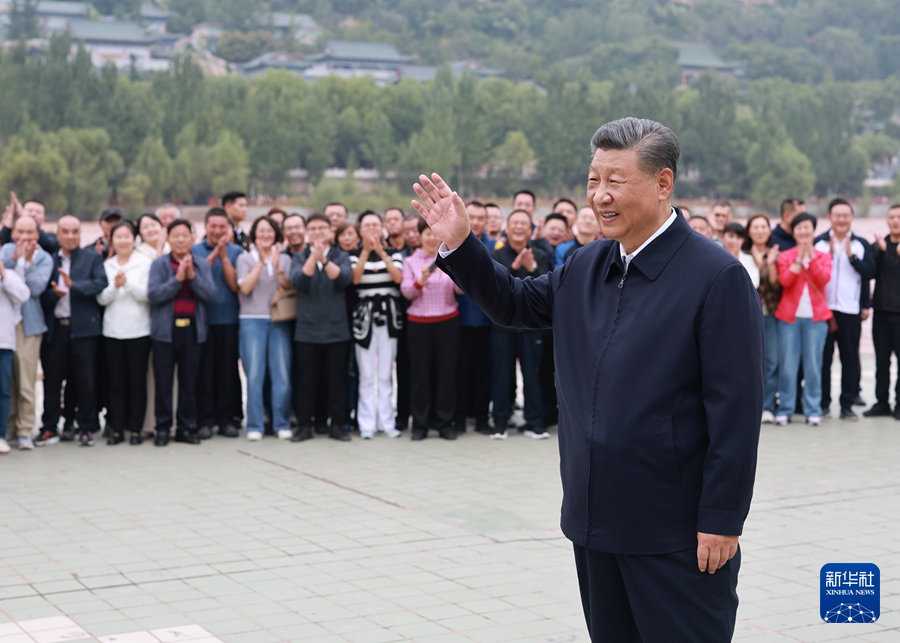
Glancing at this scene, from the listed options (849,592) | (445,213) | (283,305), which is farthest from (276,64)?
(445,213)

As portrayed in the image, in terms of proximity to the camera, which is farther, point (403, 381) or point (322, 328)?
point (403, 381)

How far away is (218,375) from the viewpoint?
877cm

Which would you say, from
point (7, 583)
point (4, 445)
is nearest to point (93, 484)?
point (4, 445)

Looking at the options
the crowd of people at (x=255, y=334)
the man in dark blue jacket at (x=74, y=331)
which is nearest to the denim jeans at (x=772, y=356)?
the crowd of people at (x=255, y=334)

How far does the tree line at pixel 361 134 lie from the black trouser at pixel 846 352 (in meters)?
50.3

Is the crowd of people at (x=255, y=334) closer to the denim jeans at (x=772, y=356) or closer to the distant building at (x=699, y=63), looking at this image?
the denim jeans at (x=772, y=356)

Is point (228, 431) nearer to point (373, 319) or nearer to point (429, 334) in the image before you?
point (373, 319)

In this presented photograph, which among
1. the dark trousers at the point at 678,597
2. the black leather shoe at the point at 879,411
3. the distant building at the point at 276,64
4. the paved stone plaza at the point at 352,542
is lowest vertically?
the paved stone plaza at the point at 352,542

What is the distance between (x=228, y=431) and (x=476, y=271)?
625 cm

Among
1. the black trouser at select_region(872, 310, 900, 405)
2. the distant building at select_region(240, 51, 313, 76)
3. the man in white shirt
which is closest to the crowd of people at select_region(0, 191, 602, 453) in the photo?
the man in white shirt

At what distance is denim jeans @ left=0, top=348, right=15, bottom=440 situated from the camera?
26.3ft

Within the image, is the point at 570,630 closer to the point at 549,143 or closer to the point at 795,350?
the point at 795,350

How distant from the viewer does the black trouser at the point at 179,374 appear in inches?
329

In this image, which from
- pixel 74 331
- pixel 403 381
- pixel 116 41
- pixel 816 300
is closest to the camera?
pixel 74 331
